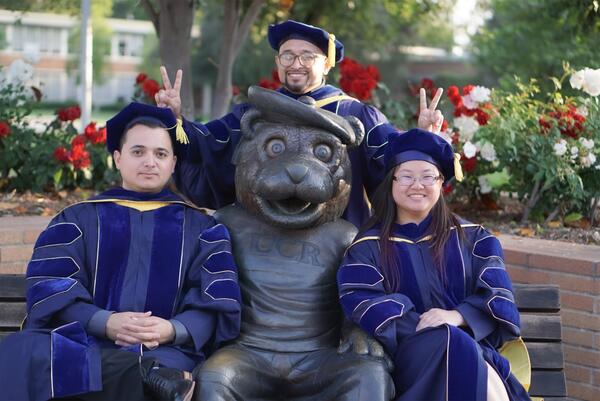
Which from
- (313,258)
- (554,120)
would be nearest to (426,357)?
(313,258)

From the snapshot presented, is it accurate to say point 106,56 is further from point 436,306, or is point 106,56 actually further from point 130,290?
point 436,306

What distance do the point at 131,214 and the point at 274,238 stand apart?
0.59m

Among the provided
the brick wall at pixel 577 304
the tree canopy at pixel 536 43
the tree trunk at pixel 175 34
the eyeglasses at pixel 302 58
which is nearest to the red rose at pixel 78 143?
the tree trunk at pixel 175 34

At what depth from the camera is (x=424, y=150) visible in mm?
3812

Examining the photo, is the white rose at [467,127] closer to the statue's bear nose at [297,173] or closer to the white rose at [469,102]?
the white rose at [469,102]

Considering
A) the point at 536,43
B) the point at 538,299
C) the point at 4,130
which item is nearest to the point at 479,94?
the point at 538,299

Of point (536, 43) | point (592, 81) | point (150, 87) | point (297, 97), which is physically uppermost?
point (536, 43)

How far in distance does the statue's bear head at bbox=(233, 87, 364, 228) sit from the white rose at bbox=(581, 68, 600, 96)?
8.44 feet

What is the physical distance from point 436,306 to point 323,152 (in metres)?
0.76

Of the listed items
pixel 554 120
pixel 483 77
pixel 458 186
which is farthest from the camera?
pixel 483 77

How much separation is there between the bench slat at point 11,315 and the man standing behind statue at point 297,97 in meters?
0.92

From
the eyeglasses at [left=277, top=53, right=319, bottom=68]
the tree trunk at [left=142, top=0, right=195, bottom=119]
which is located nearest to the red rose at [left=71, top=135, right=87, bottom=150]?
the tree trunk at [left=142, top=0, right=195, bottom=119]

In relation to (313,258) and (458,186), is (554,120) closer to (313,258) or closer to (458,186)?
(458,186)

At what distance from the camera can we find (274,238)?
3.94 m
